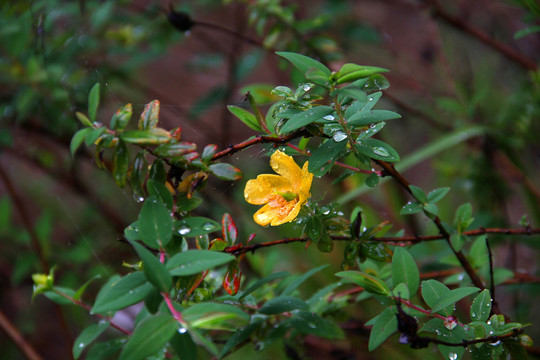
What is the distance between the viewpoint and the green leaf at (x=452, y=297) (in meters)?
0.49

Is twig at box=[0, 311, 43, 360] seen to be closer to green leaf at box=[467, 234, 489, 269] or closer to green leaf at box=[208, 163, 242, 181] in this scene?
green leaf at box=[208, 163, 242, 181]

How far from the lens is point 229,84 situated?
1.49 meters

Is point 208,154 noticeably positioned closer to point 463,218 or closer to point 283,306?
point 283,306

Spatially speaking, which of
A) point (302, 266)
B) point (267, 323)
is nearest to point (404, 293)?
point (267, 323)

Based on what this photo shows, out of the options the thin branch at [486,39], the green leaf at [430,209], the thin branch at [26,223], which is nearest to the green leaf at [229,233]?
the green leaf at [430,209]

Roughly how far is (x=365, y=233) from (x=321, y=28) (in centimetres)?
102

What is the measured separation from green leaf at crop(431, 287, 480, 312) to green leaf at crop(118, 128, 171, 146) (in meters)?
0.34

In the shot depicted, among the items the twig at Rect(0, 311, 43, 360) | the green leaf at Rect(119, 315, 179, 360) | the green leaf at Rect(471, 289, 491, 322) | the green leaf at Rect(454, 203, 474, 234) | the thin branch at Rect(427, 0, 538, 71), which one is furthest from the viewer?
the thin branch at Rect(427, 0, 538, 71)

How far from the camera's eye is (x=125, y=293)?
46 centimetres

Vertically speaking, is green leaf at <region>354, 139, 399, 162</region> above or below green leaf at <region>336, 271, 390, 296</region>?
above

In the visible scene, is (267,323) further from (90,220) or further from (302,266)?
(90,220)

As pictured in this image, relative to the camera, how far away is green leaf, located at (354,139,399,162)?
0.50 meters

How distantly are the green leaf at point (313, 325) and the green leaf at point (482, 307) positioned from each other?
0.16 metres

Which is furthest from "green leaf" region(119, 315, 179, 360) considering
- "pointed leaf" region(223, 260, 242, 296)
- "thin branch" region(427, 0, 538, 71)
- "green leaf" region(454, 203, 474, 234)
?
"thin branch" region(427, 0, 538, 71)
